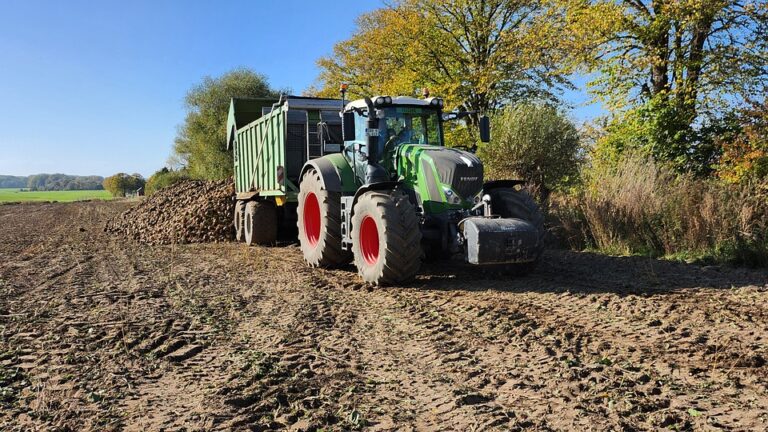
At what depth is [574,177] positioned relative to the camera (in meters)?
15.2

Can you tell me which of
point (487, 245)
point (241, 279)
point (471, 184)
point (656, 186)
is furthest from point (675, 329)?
point (656, 186)

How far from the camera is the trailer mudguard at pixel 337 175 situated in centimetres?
843

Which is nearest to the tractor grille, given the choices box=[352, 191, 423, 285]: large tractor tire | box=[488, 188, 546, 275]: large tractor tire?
box=[488, 188, 546, 275]: large tractor tire

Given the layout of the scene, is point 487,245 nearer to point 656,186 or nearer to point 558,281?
point 558,281

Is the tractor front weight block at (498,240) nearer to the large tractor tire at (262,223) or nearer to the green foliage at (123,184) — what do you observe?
the large tractor tire at (262,223)

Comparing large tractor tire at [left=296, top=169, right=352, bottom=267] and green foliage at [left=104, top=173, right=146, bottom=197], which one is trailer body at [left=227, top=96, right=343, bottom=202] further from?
green foliage at [left=104, top=173, right=146, bottom=197]

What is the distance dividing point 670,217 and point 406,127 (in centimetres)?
507

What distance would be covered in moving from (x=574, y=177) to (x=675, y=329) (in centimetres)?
1085

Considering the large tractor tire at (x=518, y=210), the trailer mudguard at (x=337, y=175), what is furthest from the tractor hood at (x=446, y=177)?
the trailer mudguard at (x=337, y=175)

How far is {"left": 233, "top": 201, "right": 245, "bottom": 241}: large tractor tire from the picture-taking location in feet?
42.6

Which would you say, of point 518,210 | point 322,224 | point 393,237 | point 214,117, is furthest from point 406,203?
point 214,117

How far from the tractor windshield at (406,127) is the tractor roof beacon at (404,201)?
0.05 ft

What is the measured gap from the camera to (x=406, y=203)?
684cm

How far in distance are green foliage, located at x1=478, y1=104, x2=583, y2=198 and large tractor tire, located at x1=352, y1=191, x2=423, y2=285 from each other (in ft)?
28.6
